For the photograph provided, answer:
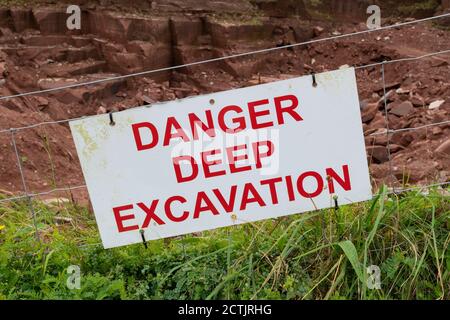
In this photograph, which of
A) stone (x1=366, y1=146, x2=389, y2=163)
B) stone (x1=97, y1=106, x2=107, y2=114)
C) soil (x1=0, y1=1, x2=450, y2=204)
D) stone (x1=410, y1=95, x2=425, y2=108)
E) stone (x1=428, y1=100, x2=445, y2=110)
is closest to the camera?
stone (x1=366, y1=146, x2=389, y2=163)

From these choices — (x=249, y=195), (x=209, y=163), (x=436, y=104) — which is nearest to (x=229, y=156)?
(x=209, y=163)

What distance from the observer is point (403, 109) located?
7855 mm

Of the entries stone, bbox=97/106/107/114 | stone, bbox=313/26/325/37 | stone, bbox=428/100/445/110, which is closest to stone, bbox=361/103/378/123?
stone, bbox=428/100/445/110

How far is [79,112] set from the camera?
879cm

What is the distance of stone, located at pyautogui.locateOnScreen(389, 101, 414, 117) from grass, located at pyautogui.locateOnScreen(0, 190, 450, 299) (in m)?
4.16

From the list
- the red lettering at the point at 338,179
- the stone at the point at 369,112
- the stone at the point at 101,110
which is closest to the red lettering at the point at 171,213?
the red lettering at the point at 338,179

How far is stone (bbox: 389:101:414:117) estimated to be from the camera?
782 cm

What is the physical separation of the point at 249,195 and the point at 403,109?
4683mm

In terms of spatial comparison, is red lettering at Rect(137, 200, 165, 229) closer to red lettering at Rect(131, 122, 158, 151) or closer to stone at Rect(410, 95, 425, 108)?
red lettering at Rect(131, 122, 158, 151)

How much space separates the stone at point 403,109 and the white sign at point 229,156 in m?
4.44

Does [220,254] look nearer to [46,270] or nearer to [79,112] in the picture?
[46,270]

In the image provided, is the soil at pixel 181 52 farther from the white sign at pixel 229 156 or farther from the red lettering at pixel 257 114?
the red lettering at pixel 257 114

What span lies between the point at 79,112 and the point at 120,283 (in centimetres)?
561

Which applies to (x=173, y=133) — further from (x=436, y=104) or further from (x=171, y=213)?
(x=436, y=104)
